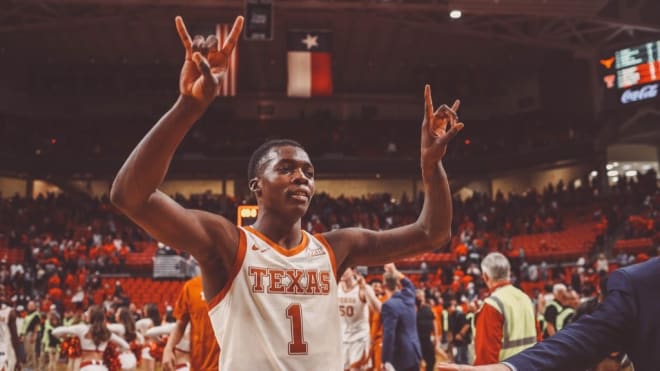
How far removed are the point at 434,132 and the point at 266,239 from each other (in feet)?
2.81

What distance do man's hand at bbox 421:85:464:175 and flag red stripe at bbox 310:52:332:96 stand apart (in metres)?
15.1

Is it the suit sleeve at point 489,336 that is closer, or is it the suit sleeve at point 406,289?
the suit sleeve at point 489,336

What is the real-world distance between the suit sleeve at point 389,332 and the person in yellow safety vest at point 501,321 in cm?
227

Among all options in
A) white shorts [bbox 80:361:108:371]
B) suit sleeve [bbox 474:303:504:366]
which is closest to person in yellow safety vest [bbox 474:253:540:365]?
suit sleeve [bbox 474:303:504:366]

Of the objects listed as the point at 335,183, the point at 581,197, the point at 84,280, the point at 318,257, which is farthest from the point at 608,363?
the point at 335,183

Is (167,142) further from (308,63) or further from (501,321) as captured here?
(308,63)

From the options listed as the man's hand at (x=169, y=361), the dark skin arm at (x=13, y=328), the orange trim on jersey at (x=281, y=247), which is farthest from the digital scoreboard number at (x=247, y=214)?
the dark skin arm at (x=13, y=328)

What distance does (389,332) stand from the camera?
Answer: 283 inches

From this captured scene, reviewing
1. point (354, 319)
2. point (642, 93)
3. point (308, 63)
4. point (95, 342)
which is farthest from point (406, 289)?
point (642, 93)

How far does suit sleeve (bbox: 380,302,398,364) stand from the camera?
283 inches

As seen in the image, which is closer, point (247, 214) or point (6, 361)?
point (247, 214)

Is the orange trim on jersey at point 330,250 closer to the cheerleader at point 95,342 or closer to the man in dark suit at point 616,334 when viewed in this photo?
the man in dark suit at point 616,334

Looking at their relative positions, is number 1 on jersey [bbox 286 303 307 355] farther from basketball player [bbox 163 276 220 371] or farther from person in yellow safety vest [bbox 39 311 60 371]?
person in yellow safety vest [bbox 39 311 60 371]

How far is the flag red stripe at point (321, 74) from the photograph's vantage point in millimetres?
17547
